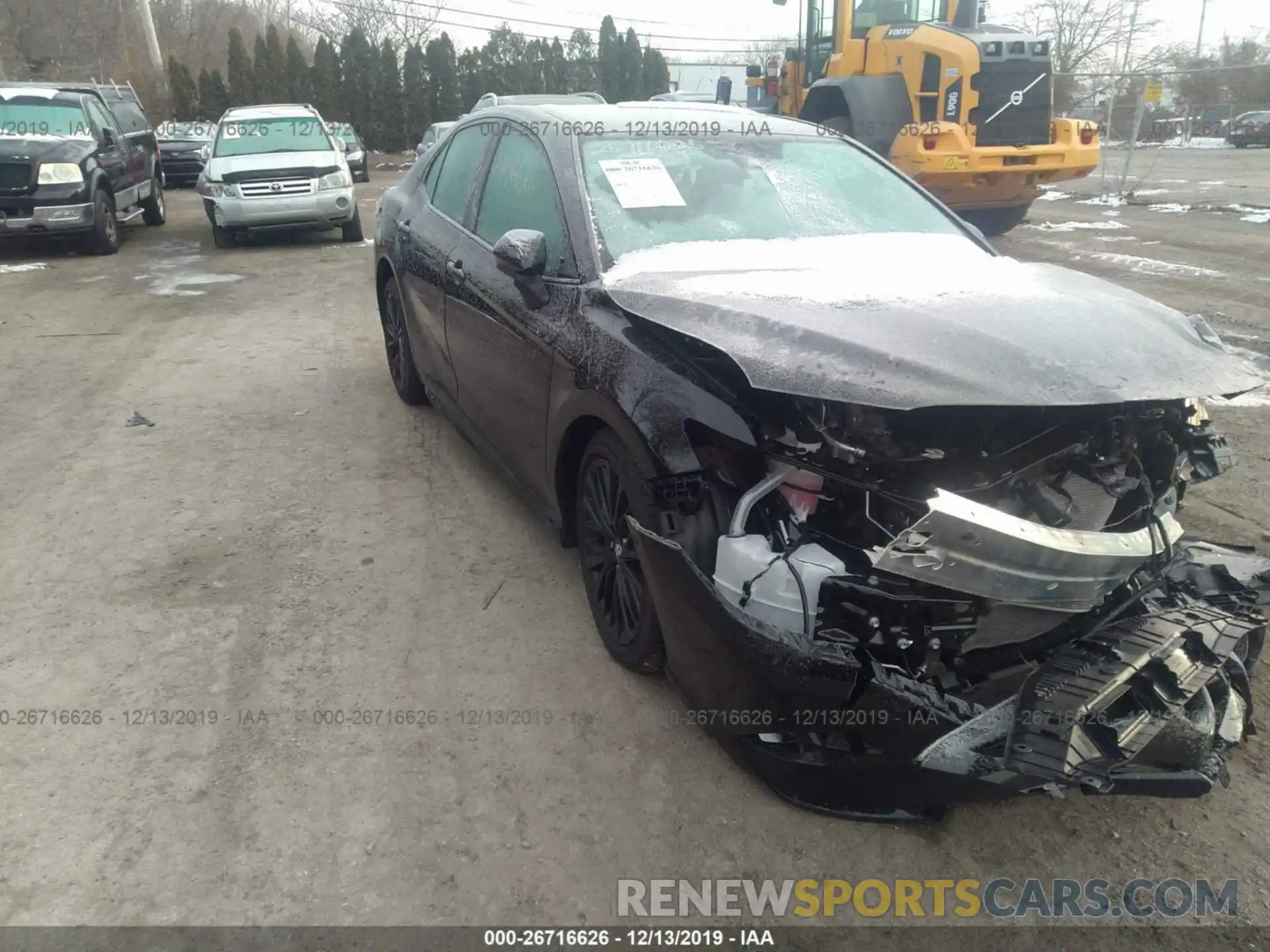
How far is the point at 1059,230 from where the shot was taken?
40.2ft

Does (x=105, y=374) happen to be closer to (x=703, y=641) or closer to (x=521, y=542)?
(x=521, y=542)

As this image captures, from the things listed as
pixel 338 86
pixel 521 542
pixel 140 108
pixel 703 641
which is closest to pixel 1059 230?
pixel 521 542

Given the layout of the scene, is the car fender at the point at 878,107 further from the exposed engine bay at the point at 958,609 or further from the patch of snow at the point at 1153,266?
the exposed engine bay at the point at 958,609

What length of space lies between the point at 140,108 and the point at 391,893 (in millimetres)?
16324

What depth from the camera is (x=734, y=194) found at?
3.62 metres

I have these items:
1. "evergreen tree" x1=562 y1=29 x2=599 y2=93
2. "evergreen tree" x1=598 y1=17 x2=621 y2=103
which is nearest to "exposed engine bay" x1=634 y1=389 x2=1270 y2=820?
"evergreen tree" x1=562 y1=29 x2=599 y2=93

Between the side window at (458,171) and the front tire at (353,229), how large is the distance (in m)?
8.10

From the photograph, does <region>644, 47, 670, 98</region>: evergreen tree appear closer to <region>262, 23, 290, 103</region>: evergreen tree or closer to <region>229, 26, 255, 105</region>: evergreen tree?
<region>262, 23, 290, 103</region>: evergreen tree

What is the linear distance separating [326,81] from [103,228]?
22196 mm

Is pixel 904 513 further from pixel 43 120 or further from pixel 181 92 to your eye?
pixel 181 92

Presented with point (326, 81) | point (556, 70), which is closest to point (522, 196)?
point (326, 81)

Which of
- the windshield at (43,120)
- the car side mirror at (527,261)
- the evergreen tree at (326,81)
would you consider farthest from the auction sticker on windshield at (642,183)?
the evergreen tree at (326,81)

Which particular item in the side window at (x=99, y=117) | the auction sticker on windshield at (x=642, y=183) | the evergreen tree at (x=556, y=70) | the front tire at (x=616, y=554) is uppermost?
the evergreen tree at (x=556, y=70)

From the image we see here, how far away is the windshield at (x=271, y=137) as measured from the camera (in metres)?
12.1
